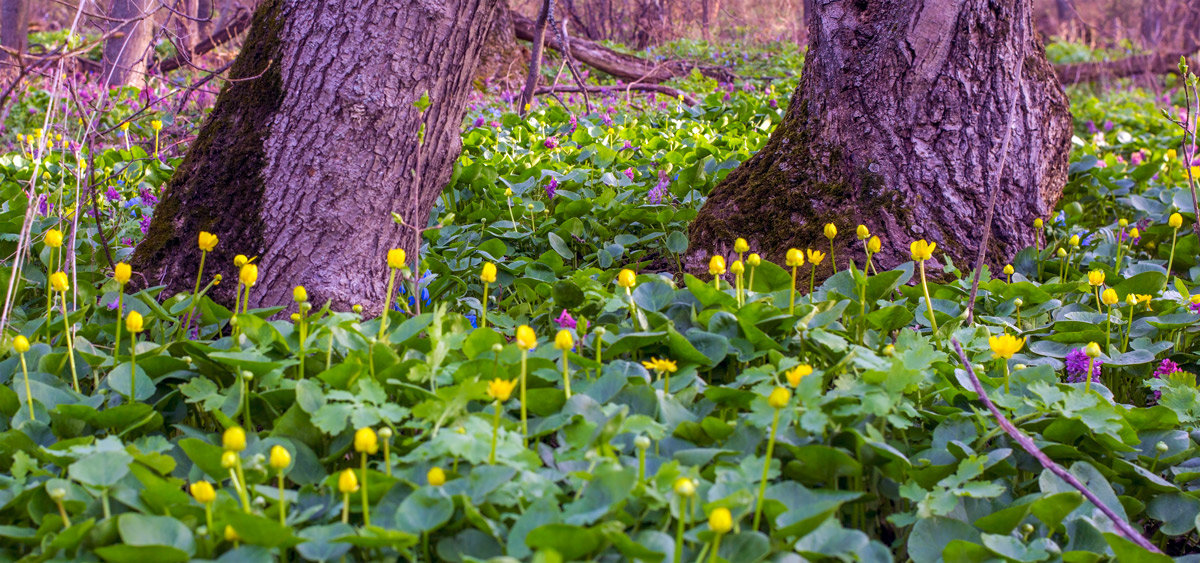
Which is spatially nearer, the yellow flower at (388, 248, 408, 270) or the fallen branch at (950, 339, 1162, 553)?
the fallen branch at (950, 339, 1162, 553)

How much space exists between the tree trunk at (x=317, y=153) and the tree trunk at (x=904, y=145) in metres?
1.02

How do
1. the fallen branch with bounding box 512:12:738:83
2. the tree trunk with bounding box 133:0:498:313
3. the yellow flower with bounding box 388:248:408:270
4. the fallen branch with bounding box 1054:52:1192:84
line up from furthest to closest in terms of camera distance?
the fallen branch with bounding box 1054:52:1192:84, the fallen branch with bounding box 512:12:738:83, the tree trunk with bounding box 133:0:498:313, the yellow flower with bounding box 388:248:408:270

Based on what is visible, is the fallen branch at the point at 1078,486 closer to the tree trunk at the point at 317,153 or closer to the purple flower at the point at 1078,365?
the purple flower at the point at 1078,365

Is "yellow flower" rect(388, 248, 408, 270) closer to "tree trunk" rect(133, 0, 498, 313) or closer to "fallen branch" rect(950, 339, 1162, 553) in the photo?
"tree trunk" rect(133, 0, 498, 313)

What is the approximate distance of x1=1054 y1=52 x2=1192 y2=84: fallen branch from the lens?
35.0ft

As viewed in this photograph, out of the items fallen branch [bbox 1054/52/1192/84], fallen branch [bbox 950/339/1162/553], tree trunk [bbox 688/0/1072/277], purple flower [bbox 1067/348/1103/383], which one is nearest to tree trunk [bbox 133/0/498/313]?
tree trunk [bbox 688/0/1072/277]

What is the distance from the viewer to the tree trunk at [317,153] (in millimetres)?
2215

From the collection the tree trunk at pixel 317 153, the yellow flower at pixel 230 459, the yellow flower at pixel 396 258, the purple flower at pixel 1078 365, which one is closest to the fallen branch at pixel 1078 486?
the purple flower at pixel 1078 365

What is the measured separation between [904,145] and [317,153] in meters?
1.68

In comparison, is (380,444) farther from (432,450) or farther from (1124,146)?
(1124,146)

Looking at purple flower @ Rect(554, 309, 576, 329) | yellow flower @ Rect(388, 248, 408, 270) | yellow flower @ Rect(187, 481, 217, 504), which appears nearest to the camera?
yellow flower @ Rect(187, 481, 217, 504)

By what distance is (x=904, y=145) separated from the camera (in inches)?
104

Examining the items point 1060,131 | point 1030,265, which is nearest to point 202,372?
point 1030,265

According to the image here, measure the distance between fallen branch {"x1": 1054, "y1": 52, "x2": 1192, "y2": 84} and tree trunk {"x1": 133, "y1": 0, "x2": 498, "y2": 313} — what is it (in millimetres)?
10500
